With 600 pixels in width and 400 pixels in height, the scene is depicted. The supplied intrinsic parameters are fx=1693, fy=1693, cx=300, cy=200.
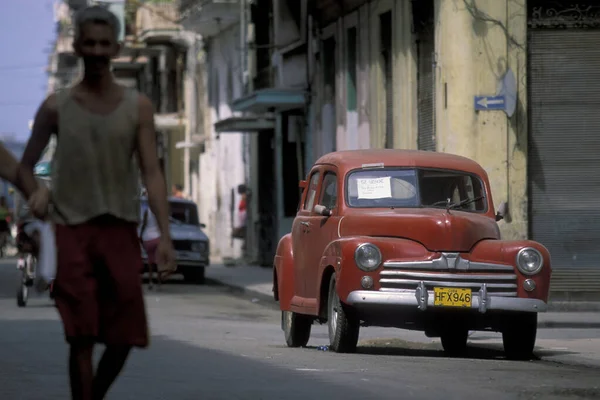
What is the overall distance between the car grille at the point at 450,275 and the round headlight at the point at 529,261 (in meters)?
0.10

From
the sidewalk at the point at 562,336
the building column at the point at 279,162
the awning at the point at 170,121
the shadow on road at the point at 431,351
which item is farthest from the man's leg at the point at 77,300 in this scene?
the awning at the point at 170,121

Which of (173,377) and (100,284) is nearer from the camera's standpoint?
(100,284)

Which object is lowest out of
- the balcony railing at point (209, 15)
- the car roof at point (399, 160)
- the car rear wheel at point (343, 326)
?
the car rear wheel at point (343, 326)

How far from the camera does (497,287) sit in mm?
14539

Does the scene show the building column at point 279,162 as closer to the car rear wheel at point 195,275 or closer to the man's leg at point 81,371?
the car rear wheel at point 195,275

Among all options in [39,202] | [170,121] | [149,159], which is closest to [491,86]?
[149,159]

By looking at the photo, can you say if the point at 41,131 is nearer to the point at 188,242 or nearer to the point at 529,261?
the point at 529,261

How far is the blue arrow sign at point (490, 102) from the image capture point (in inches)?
956

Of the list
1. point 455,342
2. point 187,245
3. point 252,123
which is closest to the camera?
point 455,342

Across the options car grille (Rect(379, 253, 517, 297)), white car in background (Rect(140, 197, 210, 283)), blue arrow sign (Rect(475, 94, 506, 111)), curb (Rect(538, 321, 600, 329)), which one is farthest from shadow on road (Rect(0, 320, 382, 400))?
white car in background (Rect(140, 197, 210, 283))

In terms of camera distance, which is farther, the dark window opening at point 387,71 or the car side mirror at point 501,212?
the dark window opening at point 387,71

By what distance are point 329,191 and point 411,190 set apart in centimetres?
87

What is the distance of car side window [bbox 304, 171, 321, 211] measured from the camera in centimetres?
1642

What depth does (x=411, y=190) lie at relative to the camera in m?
15.6
